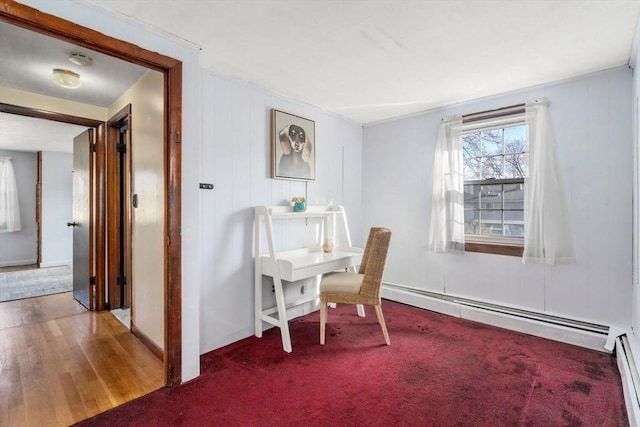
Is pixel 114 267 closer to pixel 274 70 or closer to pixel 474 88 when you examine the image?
pixel 274 70

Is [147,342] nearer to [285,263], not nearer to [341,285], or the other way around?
[285,263]

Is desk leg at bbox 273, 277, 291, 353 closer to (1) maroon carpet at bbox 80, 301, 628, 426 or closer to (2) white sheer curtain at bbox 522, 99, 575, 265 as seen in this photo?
(1) maroon carpet at bbox 80, 301, 628, 426

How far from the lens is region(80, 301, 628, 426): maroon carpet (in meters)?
1.69

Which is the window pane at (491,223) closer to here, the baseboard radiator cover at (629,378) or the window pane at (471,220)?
the window pane at (471,220)

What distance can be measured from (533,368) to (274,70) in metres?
2.97

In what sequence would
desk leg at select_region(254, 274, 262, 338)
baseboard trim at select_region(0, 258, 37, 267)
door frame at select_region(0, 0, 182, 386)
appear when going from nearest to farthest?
1. door frame at select_region(0, 0, 182, 386)
2. desk leg at select_region(254, 274, 262, 338)
3. baseboard trim at select_region(0, 258, 37, 267)

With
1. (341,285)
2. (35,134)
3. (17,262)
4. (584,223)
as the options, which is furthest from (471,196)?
(17,262)

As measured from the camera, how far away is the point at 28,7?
1.42m

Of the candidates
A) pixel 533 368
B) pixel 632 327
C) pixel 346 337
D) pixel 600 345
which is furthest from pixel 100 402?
pixel 632 327

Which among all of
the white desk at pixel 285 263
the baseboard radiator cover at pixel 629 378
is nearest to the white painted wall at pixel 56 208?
the white desk at pixel 285 263

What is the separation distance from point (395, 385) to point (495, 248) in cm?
180

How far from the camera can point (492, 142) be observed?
3.15 m

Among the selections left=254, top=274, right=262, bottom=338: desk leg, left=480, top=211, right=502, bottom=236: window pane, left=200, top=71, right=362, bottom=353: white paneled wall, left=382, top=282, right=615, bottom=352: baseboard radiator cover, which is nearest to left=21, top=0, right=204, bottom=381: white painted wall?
left=200, top=71, right=362, bottom=353: white paneled wall

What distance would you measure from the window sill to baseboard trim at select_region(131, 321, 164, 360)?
2.98 metres
